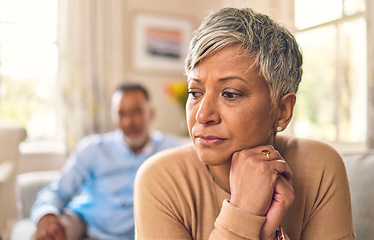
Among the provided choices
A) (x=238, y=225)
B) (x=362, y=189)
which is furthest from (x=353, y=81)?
(x=238, y=225)

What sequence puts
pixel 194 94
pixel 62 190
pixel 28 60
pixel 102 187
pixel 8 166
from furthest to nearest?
pixel 28 60 → pixel 102 187 → pixel 62 190 → pixel 8 166 → pixel 194 94

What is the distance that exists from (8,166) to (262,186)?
1.68m

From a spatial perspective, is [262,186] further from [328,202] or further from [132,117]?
[132,117]

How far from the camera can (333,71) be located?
2771mm

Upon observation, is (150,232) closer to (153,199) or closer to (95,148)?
(153,199)

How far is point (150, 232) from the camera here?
3.42 ft

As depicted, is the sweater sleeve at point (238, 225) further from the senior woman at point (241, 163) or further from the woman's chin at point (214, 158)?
the woman's chin at point (214, 158)

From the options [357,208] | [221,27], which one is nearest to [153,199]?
[221,27]

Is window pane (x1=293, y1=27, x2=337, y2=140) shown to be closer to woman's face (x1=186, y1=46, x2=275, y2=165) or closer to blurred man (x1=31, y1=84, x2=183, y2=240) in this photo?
blurred man (x1=31, y1=84, x2=183, y2=240)

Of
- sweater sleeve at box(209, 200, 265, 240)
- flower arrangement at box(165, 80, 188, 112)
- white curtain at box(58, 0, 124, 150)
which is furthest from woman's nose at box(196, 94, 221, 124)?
white curtain at box(58, 0, 124, 150)

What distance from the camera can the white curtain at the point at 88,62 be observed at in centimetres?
394

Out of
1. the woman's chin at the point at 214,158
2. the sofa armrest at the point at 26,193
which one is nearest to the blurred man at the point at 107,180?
the sofa armrest at the point at 26,193

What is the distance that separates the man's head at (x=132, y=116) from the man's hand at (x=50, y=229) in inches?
34.5

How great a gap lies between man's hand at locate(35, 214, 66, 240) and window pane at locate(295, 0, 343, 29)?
92.8 inches
